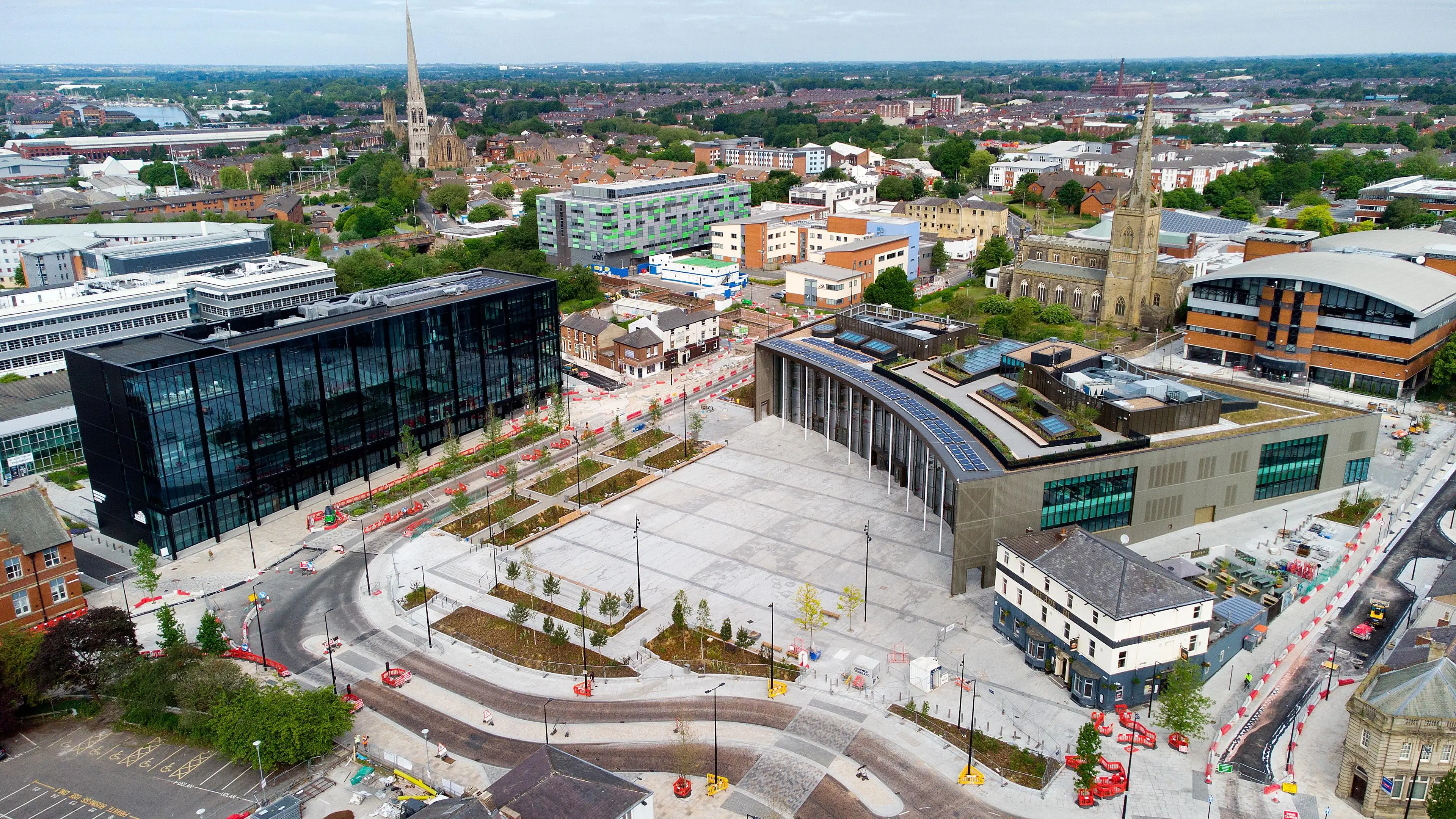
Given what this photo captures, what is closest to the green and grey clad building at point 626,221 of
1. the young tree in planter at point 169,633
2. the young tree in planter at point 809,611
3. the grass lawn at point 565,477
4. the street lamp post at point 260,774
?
the grass lawn at point 565,477

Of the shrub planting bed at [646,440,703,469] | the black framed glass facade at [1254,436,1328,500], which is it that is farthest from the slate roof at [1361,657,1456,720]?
the shrub planting bed at [646,440,703,469]

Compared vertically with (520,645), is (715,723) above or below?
above

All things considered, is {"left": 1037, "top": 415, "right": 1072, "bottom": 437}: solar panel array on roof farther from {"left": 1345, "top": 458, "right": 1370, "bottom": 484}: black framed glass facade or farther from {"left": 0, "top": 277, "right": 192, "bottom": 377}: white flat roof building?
{"left": 0, "top": 277, "right": 192, "bottom": 377}: white flat roof building

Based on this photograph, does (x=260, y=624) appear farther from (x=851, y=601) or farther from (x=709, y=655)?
(x=851, y=601)

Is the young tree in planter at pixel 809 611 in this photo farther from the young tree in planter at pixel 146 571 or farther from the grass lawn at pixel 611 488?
the young tree in planter at pixel 146 571

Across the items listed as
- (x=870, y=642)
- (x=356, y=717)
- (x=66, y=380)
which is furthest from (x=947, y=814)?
(x=66, y=380)

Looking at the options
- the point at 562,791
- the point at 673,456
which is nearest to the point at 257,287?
the point at 673,456

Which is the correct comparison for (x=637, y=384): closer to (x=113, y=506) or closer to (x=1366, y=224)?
(x=113, y=506)
